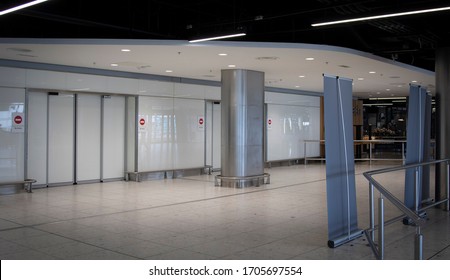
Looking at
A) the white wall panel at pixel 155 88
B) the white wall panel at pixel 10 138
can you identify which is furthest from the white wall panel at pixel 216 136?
the white wall panel at pixel 10 138

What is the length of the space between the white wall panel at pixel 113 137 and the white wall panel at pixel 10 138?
2.44m

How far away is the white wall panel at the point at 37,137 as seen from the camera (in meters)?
11.2

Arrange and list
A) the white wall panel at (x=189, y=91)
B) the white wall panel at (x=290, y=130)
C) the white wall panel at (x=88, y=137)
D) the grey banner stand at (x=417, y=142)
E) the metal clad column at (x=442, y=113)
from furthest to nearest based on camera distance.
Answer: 1. the white wall panel at (x=290, y=130)
2. the white wall panel at (x=189, y=91)
3. the white wall panel at (x=88, y=137)
4. the metal clad column at (x=442, y=113)
5. the grey banner stand at (x=417, y=142)

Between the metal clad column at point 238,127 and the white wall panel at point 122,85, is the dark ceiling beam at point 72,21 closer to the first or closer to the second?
the white wall panel at point 122,85

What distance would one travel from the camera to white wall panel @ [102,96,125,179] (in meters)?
12.9

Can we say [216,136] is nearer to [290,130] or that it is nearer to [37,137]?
[290,130]

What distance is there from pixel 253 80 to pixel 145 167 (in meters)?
3.98

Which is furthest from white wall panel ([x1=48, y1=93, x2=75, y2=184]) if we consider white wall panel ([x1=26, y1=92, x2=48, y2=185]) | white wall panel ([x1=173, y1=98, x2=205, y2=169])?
white wall panel ([x1=173, y1=98, x2=205, y2=169])

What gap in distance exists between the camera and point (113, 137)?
514 inches

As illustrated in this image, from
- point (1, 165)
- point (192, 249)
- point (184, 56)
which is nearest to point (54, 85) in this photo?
point (1, 165)

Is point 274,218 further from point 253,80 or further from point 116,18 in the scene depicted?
point 116,18

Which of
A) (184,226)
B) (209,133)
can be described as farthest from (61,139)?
(184,226)

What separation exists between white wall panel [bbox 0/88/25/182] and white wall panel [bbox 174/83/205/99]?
4696 mm

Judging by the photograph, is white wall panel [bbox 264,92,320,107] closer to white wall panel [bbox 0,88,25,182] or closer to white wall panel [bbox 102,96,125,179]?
white wall panel [bbox 102,96,125,179]
